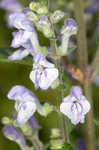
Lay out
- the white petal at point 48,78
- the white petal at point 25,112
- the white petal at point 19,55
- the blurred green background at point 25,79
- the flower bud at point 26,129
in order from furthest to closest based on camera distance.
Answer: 1. the blurred green background at point 25,79
2. the flower bud at point 26,129
3. the white petal at point 19,55
4. the white petal at point 25,112
5. the white petal at point 48,78

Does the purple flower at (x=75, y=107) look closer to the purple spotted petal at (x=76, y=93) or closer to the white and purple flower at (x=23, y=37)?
the purple spotted petal at (x=76, y=93)

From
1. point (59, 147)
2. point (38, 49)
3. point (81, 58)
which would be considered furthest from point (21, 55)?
point (59, 147)

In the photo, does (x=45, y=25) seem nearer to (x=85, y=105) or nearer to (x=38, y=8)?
(x=38, y=8)

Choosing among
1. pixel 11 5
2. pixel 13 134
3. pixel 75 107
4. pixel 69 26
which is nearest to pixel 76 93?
pixel 75 107

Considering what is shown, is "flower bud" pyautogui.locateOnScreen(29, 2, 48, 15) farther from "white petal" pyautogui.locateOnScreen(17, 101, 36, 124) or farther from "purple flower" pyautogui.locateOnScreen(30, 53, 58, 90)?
"white petal" pyautogui.locateOnScreen(17, 101, 36, 124)

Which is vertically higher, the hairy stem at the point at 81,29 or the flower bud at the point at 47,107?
the hairy stem at the point at 81,29

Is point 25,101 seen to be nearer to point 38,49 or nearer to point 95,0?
point 38,49

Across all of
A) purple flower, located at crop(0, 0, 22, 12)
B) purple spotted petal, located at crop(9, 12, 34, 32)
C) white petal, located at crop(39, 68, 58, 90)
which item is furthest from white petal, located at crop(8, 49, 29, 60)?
purple flower, located at crop(0, 0, 22, 12)

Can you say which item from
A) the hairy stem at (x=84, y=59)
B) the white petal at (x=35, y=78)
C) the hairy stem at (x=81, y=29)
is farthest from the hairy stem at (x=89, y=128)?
the white petal at (x=35, y=78)
